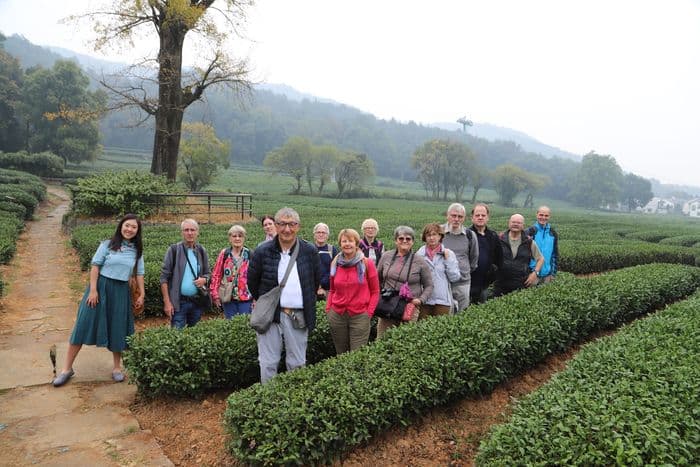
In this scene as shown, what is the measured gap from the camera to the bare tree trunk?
18.0m

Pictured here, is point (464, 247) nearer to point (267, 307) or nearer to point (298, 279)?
point (298, 279)

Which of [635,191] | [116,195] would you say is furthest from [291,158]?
[635,191]

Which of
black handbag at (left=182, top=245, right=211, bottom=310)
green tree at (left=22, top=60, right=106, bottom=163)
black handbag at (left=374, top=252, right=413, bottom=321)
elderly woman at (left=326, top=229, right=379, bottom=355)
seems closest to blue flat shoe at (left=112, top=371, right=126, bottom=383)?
black handbag at (left=182, top=245, right=211, bottom=310)

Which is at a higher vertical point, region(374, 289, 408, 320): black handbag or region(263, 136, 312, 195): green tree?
region(263, 136, 312, 195): green tree

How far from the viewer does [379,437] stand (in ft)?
13.3

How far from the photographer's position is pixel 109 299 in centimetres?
514

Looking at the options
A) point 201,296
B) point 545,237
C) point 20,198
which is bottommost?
point 20,198

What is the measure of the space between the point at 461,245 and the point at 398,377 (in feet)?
7.93

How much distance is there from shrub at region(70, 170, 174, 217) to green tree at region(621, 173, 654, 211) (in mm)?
110639

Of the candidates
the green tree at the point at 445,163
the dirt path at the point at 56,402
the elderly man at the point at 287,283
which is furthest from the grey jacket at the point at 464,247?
the green tree at the point at 445,163

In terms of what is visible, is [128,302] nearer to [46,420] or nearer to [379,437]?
[46,420]

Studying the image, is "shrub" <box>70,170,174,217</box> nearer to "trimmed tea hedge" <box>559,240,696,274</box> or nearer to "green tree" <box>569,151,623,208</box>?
"trimmed tea hedge" <box>559,240,696,274</box>

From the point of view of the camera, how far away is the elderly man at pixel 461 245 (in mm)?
5848

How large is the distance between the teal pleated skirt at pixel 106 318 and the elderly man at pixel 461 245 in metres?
4.15
